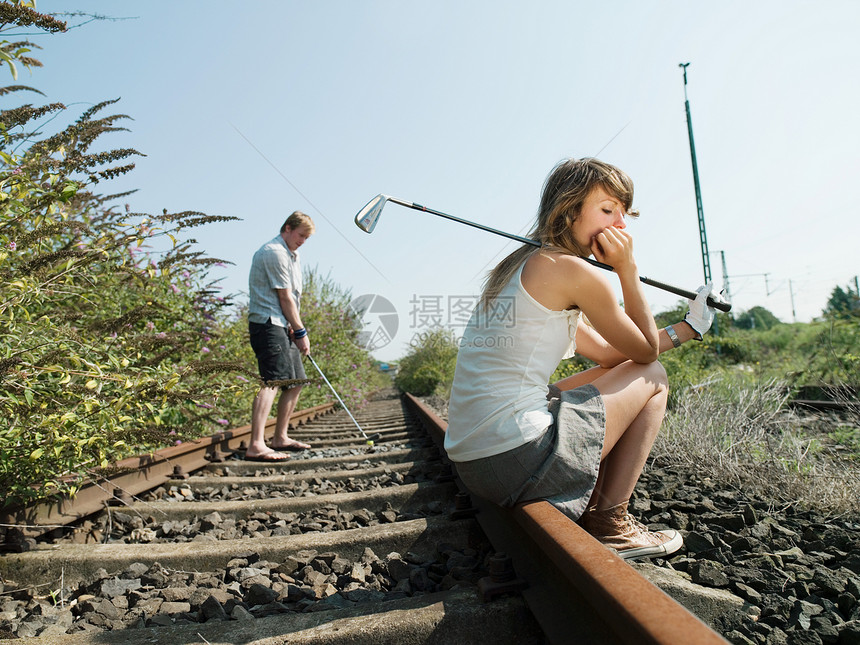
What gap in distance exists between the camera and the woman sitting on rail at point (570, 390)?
5.88ft

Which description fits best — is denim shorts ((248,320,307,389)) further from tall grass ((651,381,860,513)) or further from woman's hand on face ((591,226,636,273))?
woman's hand on face ((591,226,636,273))

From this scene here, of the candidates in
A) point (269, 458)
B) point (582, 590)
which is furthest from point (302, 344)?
point (582, 590)

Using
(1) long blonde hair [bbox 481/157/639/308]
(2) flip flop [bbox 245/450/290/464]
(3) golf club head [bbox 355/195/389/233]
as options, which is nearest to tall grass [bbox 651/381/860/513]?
(1) long blonde hair [bbox 481/157/639/308]

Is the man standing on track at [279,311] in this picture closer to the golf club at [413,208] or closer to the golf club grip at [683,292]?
the golf club at [413,208]

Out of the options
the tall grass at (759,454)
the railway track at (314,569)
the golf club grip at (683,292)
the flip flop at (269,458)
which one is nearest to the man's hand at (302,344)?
the flip flop at (269,458)

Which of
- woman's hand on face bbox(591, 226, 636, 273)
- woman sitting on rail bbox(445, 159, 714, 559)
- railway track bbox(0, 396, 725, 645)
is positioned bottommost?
railway track bbox(0, 396, 725, 645)

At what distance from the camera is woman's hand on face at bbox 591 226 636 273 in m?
2.02

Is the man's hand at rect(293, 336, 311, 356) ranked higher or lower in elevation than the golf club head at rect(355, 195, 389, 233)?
lower

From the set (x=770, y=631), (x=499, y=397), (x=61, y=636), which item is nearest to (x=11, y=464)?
(x=61, y=636)

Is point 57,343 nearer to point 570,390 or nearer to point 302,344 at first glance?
point 570,390

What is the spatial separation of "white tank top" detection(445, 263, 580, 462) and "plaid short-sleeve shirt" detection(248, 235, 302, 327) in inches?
114

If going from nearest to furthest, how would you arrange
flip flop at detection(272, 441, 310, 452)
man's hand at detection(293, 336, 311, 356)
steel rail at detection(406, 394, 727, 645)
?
1. steel rail at detection(406, 394, 727, 645)
2. flip flop at detection(272, 441, 310, 452)
3. man's hand at detection(293, 336, 311, 356)

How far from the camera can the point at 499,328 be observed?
1970mm

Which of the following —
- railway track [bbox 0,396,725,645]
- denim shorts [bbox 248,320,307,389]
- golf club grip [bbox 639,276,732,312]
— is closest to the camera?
railway track [bbox 0,396,725,645]
